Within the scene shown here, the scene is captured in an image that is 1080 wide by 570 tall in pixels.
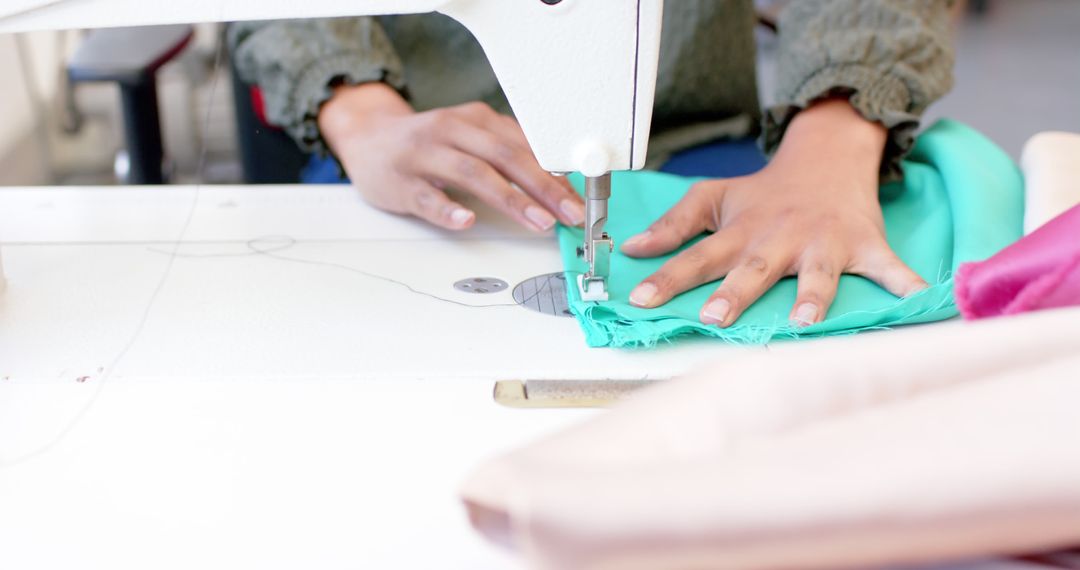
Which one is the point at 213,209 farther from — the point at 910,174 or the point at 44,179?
the point at 44,179

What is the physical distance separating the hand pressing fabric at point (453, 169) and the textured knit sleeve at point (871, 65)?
0.32 meters

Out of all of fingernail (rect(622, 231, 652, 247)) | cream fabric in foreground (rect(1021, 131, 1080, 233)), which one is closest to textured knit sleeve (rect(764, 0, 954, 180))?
cream fabric in foreground (rect(1021, 131, 1080, 233))

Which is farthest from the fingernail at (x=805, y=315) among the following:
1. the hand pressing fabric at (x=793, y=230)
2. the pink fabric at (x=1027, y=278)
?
the pink fabric at (x=1027, y=278)

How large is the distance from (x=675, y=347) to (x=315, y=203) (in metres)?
0.48

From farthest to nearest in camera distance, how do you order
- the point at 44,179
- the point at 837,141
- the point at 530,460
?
1. the point at 44,179
2. the point at 837,141
3. the point at 530,460

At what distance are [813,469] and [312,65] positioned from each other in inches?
37.9

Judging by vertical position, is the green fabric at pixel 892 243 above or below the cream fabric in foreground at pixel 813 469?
below

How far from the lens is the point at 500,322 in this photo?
2.64 feet

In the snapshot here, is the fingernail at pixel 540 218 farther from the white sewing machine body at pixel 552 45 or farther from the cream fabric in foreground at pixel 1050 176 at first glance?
the cream fabric in foreground at pixel 1050 176

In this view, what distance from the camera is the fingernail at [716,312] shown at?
2.56 feet

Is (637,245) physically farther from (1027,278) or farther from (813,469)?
(813,469)

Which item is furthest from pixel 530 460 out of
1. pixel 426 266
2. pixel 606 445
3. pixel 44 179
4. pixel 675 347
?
pixel 44 179

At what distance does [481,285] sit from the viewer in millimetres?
877

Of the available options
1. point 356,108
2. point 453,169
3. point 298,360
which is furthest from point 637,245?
point 356,108
